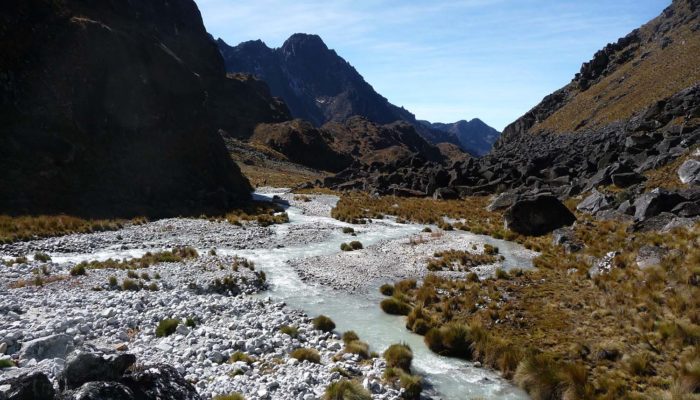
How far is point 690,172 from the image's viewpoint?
34.2 m

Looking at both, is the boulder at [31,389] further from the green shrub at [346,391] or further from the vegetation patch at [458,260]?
the vegetation patch at [458,260]

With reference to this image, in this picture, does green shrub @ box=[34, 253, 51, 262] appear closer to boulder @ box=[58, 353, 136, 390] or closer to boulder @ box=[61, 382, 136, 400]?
boulder @ box=[58, 353, 136, 390]

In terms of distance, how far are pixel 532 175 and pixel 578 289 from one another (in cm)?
4611

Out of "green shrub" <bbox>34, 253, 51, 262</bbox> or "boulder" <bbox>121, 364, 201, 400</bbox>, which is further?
"green shrub" <bbox>34, 253, 51, 262</bbox>

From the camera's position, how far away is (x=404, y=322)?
1862cm

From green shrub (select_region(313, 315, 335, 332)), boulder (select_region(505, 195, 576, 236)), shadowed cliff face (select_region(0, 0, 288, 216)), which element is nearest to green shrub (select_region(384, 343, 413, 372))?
green shrub (select_region(313, 315, 335, 332))

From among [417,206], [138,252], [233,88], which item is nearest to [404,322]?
[138,252]

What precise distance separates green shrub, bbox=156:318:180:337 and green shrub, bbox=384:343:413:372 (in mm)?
7588

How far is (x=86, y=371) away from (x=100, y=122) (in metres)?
45.1

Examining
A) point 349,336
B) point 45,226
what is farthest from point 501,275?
point 45,226

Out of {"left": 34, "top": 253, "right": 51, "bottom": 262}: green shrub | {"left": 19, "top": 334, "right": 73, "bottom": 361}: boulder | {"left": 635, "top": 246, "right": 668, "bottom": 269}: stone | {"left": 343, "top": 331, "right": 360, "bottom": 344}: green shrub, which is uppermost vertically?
{"left": 635, "top": 246, "right": 668, "bottom": 269}: stone

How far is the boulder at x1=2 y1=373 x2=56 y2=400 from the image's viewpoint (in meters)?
7.94

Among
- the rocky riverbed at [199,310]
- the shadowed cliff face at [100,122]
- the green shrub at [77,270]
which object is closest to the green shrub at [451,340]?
the rocky riverbed at [199,310]

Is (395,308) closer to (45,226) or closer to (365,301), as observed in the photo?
(365,301)
